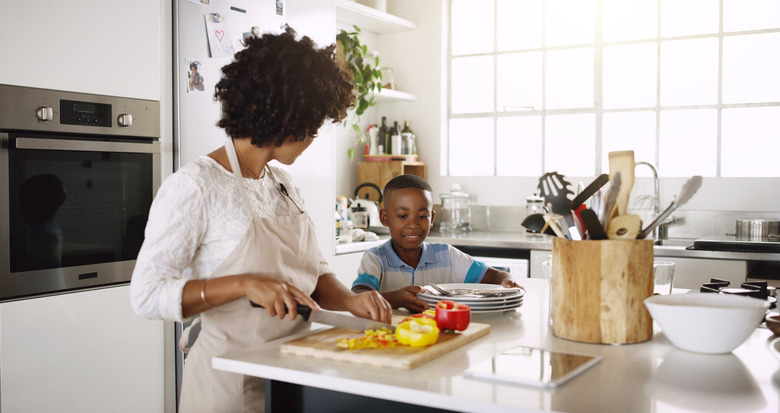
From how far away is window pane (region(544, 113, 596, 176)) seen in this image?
14.6 ft

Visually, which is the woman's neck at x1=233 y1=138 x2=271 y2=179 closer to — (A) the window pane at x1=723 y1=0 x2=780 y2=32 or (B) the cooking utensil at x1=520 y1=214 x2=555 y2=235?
(B) the cooking utensil at x1=520 y1=214 x2=555 y2=235

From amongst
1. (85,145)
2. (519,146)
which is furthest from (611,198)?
(519,146)

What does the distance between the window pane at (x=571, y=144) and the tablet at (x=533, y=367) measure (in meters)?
3.38

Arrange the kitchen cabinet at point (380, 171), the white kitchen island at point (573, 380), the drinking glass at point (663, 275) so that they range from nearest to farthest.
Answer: the white kitchen island at point (573, 380) → the drinking glass at point (663, 275) → the kitchen cabinet at point (380, 171)

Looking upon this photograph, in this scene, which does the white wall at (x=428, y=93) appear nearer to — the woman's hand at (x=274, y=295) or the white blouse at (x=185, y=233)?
the white blouse at (x=185, y=233)

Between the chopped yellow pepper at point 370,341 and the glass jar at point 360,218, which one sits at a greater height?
the glass jar at point 360,218

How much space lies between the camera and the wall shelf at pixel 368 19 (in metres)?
4.19

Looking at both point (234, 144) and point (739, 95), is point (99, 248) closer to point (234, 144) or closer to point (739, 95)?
point (234, 144)

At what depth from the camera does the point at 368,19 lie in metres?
4.55

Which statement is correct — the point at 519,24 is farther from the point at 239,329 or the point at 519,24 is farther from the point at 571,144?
the point at 239,329

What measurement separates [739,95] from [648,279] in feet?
10.4

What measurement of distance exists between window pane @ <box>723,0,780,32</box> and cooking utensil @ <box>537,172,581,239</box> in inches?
128

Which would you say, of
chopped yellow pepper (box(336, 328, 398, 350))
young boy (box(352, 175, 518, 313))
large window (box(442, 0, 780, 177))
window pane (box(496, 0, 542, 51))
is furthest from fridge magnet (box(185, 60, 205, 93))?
window pane (box(496, 0, 542, 51))

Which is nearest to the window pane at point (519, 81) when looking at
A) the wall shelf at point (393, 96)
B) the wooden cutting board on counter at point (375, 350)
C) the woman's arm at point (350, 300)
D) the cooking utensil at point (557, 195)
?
the wall shelf at point (393, 96)
